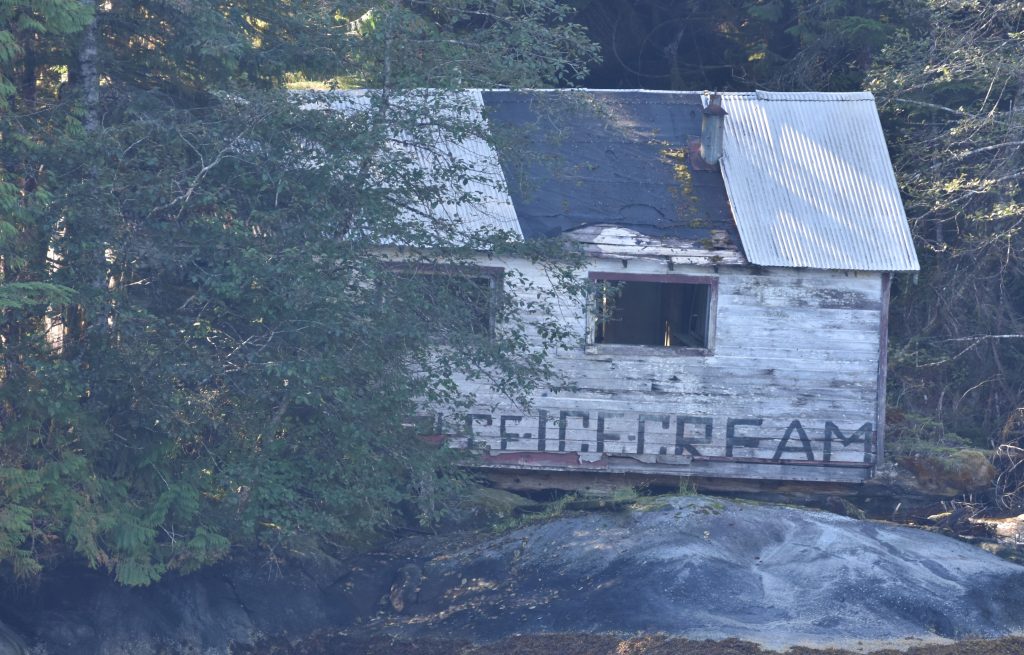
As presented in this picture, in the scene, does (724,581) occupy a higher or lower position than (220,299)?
lower

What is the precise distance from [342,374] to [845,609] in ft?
16.0

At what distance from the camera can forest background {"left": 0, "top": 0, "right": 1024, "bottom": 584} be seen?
8.46m

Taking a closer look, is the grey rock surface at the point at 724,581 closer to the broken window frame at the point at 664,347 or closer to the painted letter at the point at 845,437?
the painted letter at the point at 845,437

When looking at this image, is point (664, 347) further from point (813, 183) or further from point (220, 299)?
point (220, 299)

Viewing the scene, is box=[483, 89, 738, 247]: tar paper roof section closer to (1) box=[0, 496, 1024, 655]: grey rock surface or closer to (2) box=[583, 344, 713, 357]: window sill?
(2) box=[583, 344, 713, 357]: window sill

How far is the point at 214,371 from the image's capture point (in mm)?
8461

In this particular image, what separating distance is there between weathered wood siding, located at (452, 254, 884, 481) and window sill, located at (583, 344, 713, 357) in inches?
0.5

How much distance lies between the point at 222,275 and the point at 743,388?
21.1 feet

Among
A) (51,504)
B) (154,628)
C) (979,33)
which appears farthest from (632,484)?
(979,33)

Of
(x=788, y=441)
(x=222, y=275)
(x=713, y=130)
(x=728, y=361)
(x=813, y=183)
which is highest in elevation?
(x=713, y=130)

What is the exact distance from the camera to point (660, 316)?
17.0 metres

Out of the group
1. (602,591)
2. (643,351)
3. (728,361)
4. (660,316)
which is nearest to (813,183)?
(728,361)

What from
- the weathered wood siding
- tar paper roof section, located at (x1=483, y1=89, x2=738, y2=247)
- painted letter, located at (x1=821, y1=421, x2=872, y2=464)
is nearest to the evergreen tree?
tar paper roof section, located at (x1=483, y1=89, x2=738, y2=247)

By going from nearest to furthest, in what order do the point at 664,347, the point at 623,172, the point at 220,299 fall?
the point at 220,299 → the point at 664,347 → the point at 623,172
